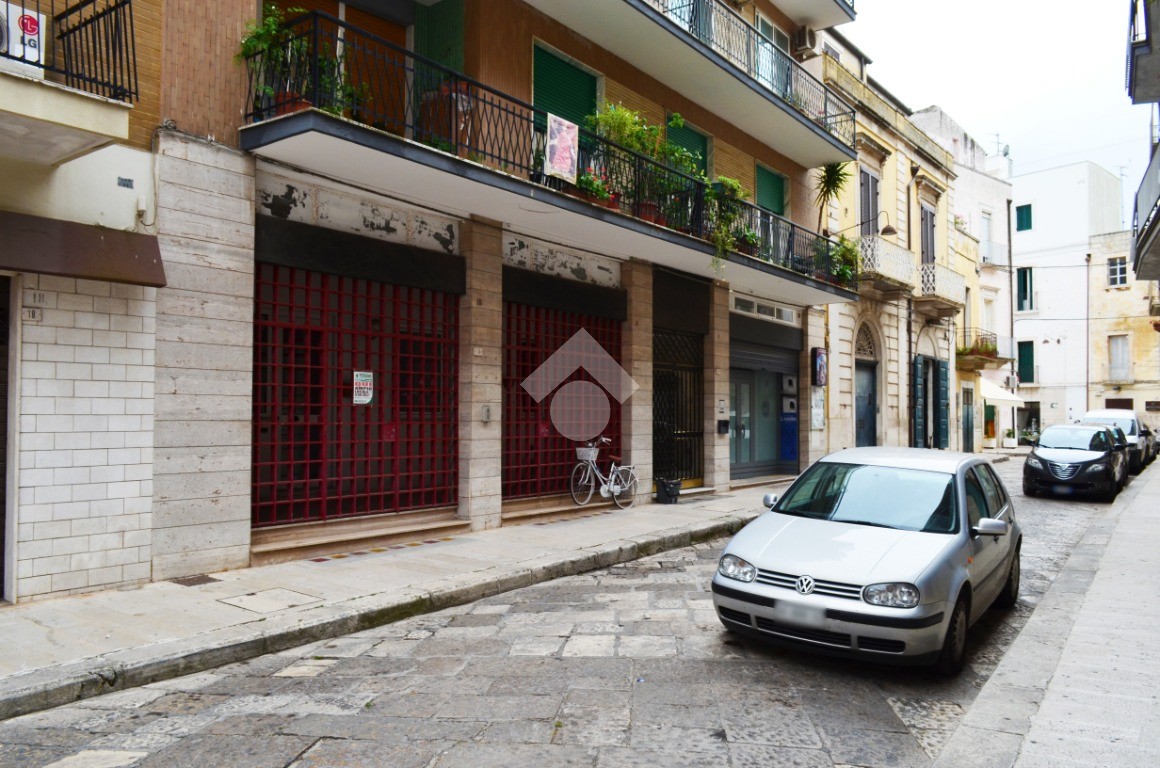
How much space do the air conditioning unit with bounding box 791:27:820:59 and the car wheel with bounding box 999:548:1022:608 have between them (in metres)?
15.3

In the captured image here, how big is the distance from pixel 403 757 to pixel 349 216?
6759mm

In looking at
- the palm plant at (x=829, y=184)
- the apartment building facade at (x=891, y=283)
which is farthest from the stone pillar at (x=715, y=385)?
the palm plant at (x=829, y=184)

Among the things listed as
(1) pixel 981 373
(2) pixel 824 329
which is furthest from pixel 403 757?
(1) pixel 981 373

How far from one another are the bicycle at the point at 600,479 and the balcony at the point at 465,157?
326 centimetres

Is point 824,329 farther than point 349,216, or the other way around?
point 824,329

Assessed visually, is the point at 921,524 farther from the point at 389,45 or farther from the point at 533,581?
the point at 389,45

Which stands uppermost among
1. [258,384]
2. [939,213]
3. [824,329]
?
[939,213]

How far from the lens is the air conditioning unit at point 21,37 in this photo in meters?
6.20

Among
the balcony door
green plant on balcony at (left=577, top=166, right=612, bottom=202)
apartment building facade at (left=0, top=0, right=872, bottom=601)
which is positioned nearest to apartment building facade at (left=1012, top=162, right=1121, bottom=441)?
the balcony door

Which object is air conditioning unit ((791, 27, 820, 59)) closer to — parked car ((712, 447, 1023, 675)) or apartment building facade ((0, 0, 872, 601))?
apartment building facade ((0, 0, 872, 601))

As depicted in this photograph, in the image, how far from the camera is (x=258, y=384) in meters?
8.41

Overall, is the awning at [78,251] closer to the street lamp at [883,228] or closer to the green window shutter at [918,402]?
the street lamp at [883,228]

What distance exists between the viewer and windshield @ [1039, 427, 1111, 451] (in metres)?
16.5

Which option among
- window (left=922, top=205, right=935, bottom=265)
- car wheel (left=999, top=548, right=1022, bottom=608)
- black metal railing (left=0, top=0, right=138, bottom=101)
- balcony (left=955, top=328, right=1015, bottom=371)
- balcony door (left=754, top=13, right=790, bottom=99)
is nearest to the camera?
black metal railing (left=0, top=0, right=138, bottom=101)
